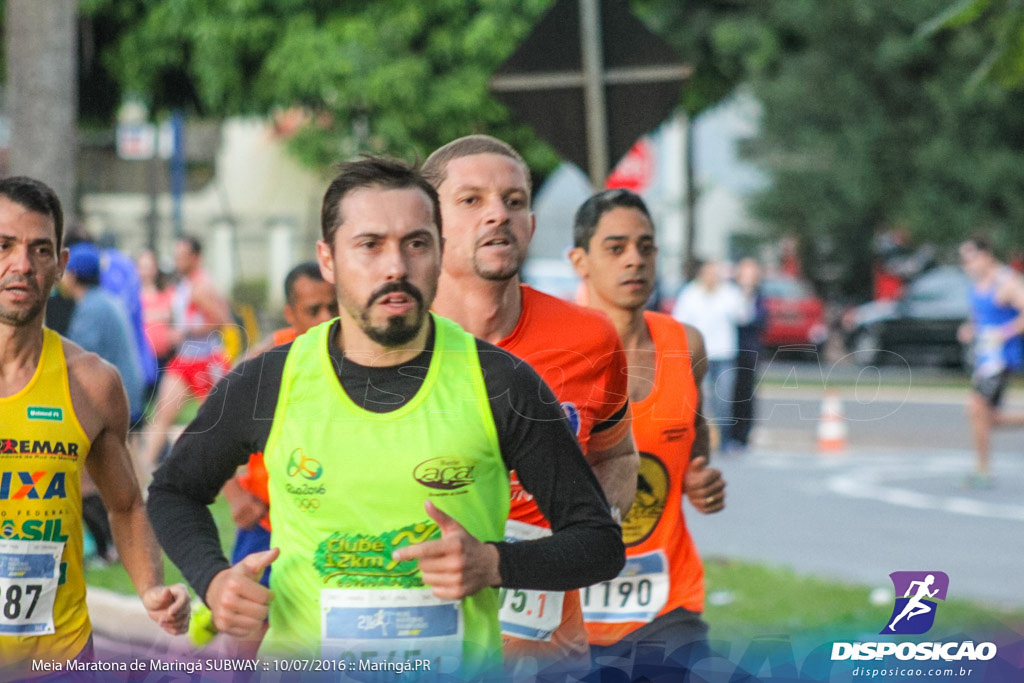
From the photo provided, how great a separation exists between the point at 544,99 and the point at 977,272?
23.0ft

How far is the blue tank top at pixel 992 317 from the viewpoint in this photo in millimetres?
12297

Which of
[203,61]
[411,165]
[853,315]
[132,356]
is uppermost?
[203,61]

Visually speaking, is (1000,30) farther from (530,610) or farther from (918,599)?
(530,610)

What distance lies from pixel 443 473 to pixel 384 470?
0.11m

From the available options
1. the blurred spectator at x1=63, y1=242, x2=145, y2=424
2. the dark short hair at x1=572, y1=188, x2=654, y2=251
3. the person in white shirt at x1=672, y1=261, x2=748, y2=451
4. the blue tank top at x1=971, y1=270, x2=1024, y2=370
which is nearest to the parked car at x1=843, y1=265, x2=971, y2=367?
the person in white shirt at x1=672, y1=261, x2=748, y2=451

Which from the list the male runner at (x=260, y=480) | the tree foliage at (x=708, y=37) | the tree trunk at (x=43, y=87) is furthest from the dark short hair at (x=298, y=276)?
the tree foliage at (x=708, y=37)

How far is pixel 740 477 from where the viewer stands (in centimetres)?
1411

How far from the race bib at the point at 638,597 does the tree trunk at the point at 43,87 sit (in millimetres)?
5209

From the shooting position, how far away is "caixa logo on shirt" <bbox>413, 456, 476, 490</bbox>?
288 cm

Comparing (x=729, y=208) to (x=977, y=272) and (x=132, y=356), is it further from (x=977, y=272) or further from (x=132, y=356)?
(x=132, y=356)

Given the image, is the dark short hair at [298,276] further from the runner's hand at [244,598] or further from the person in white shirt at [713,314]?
the person in white shirt at [713,314]

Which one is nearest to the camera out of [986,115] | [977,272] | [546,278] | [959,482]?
[977,272]

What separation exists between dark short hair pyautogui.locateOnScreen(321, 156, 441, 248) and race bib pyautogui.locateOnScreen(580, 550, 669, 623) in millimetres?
1884

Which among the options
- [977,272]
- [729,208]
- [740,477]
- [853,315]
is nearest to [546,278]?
[853,315]
